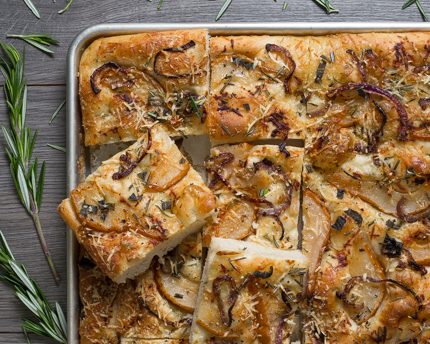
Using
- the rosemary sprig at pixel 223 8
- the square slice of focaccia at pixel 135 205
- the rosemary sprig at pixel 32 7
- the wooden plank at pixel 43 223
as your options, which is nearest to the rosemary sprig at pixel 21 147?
the wooden plank at pixel 43 223

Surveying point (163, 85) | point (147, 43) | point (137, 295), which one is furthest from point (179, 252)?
point (147, 43)

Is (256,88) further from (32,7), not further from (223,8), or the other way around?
(32,7)

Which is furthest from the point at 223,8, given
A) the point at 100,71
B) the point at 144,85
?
the point at 100,71

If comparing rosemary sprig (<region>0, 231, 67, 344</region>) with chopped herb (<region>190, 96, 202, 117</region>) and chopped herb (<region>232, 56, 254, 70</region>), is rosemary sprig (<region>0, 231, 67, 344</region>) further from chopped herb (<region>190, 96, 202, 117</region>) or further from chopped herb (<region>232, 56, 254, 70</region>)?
chopped herb (<region>232, 56, 254, 70</region>)

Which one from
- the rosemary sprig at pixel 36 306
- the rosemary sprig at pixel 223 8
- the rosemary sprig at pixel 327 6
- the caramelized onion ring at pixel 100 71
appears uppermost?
the rosemary sprig at pixel 327 6

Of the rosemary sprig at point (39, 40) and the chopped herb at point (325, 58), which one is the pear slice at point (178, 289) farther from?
the rosemary sprig at point (39, 40)

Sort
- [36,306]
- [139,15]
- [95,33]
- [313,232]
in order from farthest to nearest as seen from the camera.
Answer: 1. [139,15]
2. [36,306]
3. [95,33]
4. [313,232]

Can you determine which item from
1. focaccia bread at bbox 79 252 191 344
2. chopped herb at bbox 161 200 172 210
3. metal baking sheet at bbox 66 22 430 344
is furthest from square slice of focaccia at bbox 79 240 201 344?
chopped herb at bbox 161 200 172 210
